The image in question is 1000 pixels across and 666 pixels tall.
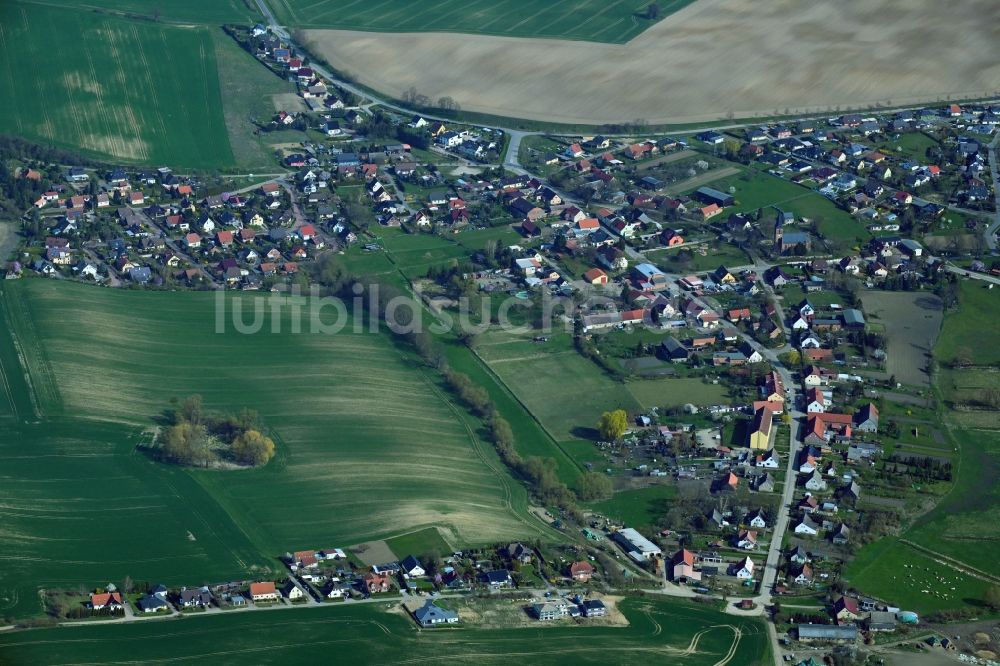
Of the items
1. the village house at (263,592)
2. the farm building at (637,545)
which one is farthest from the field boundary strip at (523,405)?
the village house at (263,592)

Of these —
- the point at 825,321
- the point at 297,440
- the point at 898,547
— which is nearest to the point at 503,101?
the point at 825,321

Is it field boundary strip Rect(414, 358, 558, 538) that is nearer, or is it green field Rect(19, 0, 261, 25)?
field boundary strip Rect(414, 358, 558, 538)

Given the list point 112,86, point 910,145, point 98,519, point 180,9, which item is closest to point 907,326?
point 910,145

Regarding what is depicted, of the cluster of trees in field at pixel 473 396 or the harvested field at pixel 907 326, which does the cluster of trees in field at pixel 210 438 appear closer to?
the cluster of trees in field at pixel 473 396

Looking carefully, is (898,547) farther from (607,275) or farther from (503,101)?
(503,101)

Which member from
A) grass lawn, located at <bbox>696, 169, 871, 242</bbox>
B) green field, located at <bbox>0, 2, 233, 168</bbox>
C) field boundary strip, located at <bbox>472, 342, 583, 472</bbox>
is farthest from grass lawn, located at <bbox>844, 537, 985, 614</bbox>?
green field, located at <bbox>0, 2, 233, 168</bbox>

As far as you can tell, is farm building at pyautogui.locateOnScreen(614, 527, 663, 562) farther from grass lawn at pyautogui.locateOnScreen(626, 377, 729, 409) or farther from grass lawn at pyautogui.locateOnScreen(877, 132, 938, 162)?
grass lawn at pyautogui.locateOnScreen(877, 132, 938, 162)
